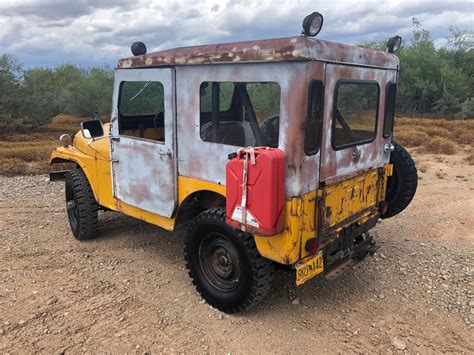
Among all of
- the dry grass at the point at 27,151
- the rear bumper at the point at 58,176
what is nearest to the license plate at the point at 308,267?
the rear bumper at the point at 58,176

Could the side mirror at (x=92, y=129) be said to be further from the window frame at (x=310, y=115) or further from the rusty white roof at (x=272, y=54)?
the window frame at (x=310, y=115)

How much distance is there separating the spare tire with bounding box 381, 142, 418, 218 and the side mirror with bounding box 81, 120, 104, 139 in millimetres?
3401

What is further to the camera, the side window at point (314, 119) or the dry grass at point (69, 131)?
the dry grass at point (69, 131)

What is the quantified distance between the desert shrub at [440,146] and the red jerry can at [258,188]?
955 cm

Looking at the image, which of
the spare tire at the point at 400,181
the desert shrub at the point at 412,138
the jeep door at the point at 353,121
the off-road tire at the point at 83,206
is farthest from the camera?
the desert shrub at the point at 412,138

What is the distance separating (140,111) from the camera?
4.43 m

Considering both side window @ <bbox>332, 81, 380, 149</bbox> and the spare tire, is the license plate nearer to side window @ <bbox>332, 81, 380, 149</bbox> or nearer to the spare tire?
side window @ <bbox>332, 81, 380, 149</bbox>

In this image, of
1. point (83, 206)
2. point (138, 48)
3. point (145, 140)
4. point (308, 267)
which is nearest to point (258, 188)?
point (308, 267)

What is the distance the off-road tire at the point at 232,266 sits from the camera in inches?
133

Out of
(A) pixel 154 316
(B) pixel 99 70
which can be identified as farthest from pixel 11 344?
(B) pixel 99 70

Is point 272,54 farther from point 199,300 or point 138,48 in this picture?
point 199,300

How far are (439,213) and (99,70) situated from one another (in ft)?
58.8

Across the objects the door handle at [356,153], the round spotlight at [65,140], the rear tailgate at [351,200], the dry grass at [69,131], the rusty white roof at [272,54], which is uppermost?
the rusty white roof at [272,54]

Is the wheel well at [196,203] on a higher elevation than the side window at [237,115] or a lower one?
lower
